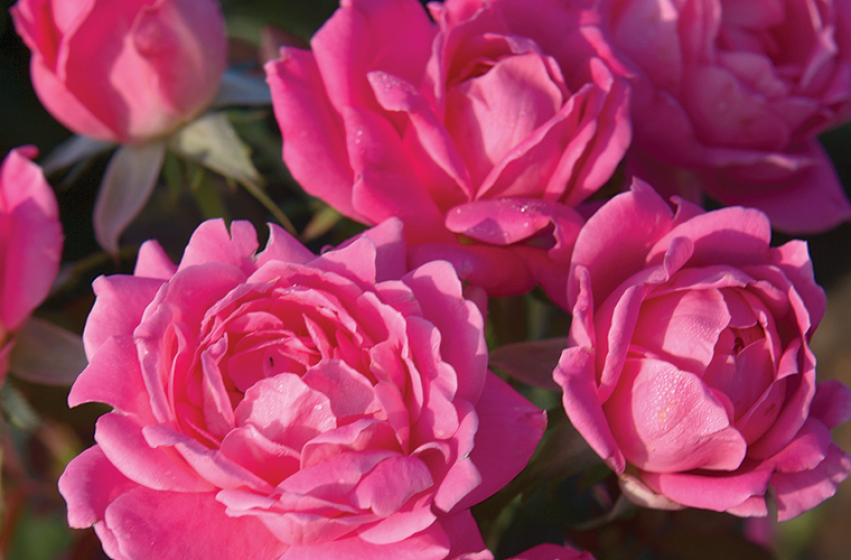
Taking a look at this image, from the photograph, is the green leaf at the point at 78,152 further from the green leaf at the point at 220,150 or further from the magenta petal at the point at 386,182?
the magenta petal at the point at 386,182

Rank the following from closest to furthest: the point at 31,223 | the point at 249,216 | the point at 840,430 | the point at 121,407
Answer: the point at 121,407 < the point at 31,223 < the point at 249,216 < the point at 840,430

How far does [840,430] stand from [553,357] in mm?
1447

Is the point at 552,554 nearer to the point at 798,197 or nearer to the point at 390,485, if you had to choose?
the point at 390,485

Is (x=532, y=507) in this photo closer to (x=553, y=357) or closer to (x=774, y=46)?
(x=553, y=357)

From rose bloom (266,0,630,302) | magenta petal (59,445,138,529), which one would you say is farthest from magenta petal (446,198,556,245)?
magenta petal (59,445,138,529)

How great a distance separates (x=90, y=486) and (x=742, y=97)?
1.62 ft

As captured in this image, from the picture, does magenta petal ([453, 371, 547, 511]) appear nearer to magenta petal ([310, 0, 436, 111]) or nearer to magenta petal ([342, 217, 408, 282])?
magenta petal ([342, 217, 408, 282])

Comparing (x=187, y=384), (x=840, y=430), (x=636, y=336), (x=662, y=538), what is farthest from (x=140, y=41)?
(x=840, y=430)

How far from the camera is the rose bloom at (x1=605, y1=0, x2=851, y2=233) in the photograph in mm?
519

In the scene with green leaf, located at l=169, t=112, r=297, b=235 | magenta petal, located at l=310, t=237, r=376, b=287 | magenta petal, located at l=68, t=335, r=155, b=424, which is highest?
magenta petal, located at l=310, t=237, r=376, b=287

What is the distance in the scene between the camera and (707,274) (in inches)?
15.0

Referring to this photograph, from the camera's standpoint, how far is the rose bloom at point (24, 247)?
470 mm

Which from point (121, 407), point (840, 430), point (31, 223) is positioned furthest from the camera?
point (840, 430)

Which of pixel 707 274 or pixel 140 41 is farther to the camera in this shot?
pixel 140 41
